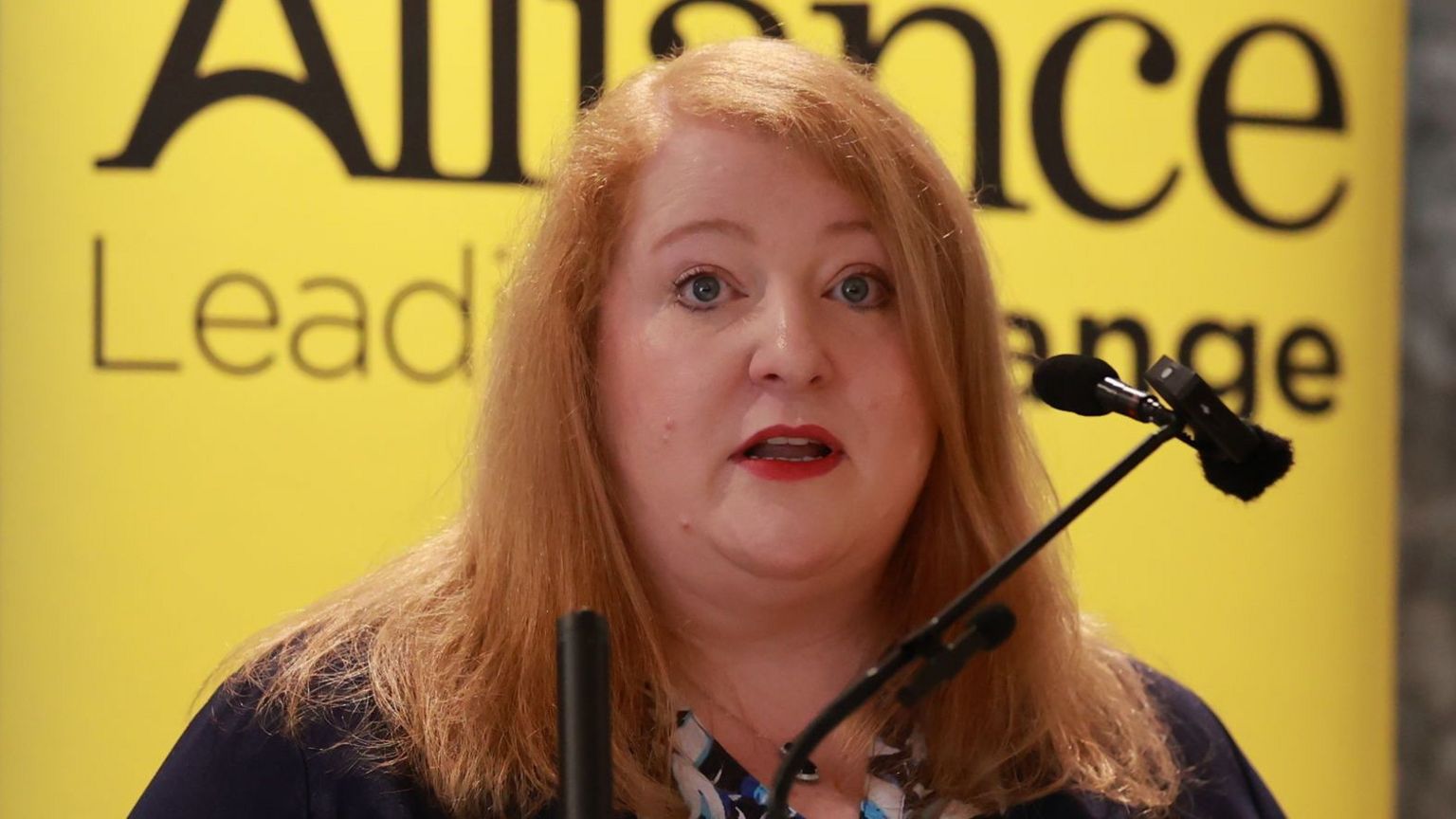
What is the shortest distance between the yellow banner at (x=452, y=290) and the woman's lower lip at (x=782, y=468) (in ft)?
2.05

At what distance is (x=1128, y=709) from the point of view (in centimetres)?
190

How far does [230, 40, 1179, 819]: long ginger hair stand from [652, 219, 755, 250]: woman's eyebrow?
74mm

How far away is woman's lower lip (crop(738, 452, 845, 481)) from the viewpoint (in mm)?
1597

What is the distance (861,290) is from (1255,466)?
49cm

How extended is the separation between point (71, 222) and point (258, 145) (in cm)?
23

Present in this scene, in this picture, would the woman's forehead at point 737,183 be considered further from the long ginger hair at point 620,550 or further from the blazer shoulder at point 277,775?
the blazer shoulder at point 277,775

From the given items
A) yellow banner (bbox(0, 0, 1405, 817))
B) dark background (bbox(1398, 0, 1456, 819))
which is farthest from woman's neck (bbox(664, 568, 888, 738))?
dark background (bbox(1398, 0, 1456, 819))

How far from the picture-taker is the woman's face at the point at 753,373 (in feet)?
5.24

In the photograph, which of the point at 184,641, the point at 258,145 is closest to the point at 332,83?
the point at 258,145

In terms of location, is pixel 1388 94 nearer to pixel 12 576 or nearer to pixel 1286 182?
pixel 1286 182

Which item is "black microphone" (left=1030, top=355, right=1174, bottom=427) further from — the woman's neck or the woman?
the woman's neck

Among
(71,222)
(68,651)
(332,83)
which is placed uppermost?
(332,83)

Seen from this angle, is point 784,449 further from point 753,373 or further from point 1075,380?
point 1075,380

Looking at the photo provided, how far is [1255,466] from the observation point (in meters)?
1.26
